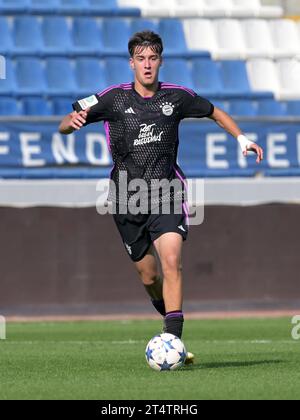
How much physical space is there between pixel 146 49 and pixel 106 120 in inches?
26.7

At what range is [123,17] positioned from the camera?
21.4 meters

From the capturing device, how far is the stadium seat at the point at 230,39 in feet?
71.4

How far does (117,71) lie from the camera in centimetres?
2058

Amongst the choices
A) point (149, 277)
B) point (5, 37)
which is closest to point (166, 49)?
point (5, 37)

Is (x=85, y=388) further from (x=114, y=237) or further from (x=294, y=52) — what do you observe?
(x=294, y=52)

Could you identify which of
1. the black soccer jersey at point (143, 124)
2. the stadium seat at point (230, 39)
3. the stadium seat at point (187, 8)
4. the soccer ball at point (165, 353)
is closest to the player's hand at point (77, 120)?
the black soccer jersey at point (143, 124)

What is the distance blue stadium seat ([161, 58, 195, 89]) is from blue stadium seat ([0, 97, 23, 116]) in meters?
2.76

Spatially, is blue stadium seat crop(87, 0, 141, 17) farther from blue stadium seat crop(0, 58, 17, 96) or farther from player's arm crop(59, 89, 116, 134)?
player's arm crop(59, 89, 116, 134)

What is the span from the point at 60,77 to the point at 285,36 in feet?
15.8

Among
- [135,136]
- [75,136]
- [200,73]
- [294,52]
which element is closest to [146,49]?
[135,136]

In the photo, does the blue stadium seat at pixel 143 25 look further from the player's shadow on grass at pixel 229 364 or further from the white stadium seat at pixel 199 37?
the player's shadow on grass at pixel 229 364

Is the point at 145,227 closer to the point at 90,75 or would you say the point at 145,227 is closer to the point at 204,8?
the point at 90,75

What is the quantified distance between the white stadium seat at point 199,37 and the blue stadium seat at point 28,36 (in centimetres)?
284

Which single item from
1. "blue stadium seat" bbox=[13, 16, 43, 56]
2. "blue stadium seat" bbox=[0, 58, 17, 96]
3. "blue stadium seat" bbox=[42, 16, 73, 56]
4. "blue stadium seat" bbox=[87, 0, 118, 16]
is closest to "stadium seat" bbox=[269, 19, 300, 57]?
"blue stadium seat" bbox=[87, 0, 118, 16]
